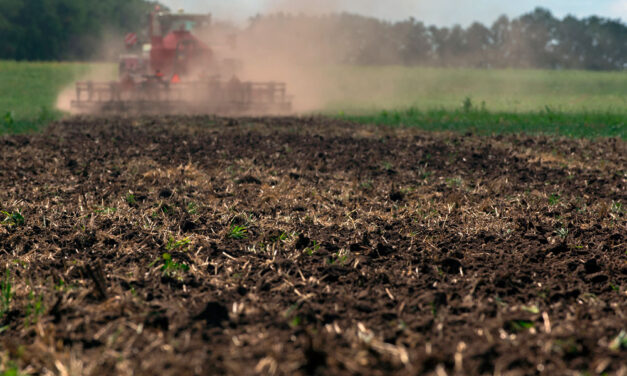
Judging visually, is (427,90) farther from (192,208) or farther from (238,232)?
(238,232)

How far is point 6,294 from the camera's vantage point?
3.41 m

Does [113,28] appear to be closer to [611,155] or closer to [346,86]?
[346,86]

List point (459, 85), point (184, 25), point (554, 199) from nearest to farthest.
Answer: point (554, 199) → point (184, 25) → point (459, 85)

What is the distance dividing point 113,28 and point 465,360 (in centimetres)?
7552

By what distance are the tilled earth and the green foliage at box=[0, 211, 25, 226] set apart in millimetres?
19

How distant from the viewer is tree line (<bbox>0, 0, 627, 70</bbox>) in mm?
58375

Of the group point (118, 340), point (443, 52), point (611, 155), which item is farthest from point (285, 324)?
point (443, 52)

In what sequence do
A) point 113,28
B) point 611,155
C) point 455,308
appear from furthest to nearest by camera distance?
point 113,28 → point 611,155 → point 455,308

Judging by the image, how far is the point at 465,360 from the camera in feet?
8.27

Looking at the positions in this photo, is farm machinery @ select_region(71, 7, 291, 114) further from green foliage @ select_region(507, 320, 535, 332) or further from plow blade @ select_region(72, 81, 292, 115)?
green foliage @ select_region(507, 320, 535, 332)

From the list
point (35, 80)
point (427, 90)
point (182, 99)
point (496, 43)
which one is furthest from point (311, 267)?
point (496, 43)

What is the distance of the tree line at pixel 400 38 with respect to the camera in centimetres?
5838

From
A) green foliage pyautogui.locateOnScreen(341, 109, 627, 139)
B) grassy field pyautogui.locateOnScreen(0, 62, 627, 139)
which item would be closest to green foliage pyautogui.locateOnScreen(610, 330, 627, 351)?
green foliage pyautogui.locateOnScreen(341, 109, 627, 139)

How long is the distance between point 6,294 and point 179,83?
52.6 ft
